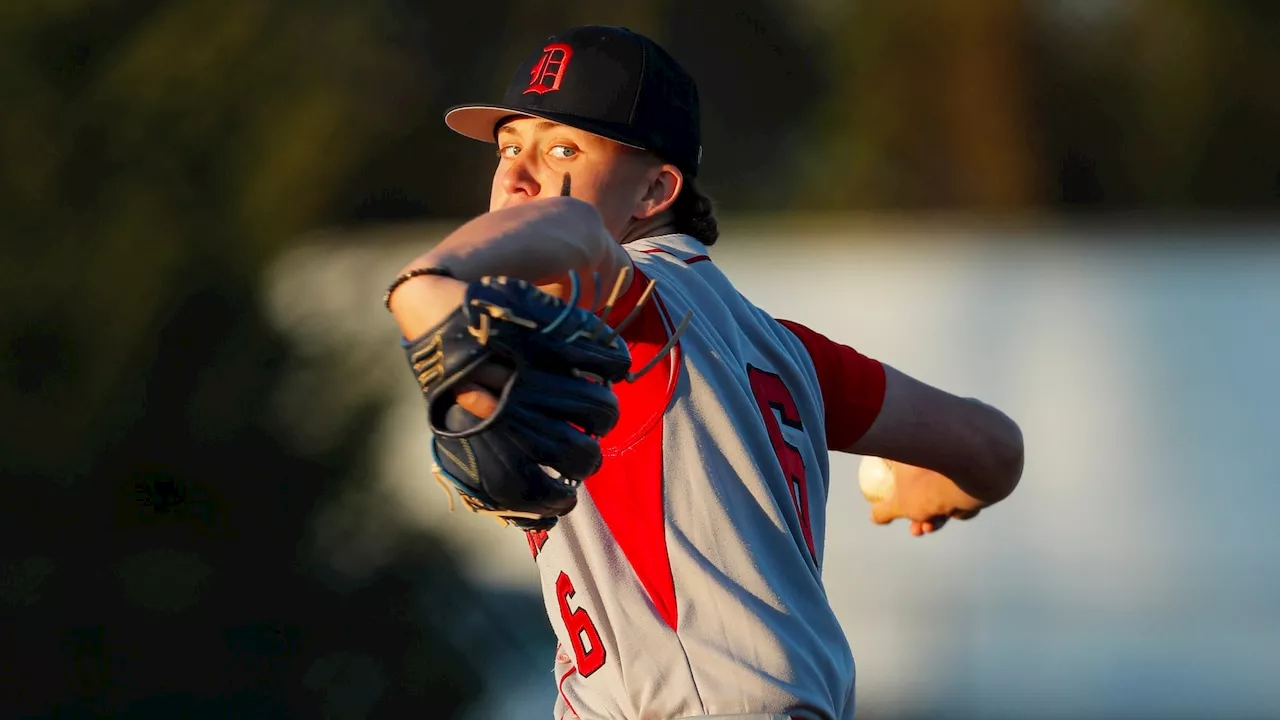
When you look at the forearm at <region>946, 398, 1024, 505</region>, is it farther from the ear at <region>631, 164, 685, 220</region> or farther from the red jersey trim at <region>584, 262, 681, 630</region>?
the red jersey trim at <region>584, 262, 681, 630</region>

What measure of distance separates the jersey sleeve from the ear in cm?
34

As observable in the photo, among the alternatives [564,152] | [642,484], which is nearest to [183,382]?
[564,152]

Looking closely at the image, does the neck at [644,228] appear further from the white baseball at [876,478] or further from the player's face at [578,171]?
the white baseball at [876,478]

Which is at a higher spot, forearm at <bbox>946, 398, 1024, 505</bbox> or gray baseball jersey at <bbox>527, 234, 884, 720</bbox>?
forearm at <bbox>946, 398, 1024, 505</bbox>

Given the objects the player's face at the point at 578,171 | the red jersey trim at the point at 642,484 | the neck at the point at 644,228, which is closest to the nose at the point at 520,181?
the player's face at the point at 578,171

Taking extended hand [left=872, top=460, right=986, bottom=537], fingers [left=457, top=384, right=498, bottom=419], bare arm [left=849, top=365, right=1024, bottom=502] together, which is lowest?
fingers [left=457, top=384, right=498, bottom=419]

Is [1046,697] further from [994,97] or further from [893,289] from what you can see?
[994,97]

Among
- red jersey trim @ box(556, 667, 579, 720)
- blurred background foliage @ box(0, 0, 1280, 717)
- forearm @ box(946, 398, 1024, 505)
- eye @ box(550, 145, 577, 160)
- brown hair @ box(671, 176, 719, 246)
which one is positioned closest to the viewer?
red jersey trim @ box(556, 667, 579, 720)

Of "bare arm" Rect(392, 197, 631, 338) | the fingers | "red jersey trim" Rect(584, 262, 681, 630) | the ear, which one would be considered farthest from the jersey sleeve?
the fingers

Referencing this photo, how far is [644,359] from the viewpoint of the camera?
2.21 m

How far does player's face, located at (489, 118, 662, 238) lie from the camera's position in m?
2.61

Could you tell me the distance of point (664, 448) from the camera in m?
2.28

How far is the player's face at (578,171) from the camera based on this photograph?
261cm

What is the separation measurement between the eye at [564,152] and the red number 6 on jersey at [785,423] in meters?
0.49
